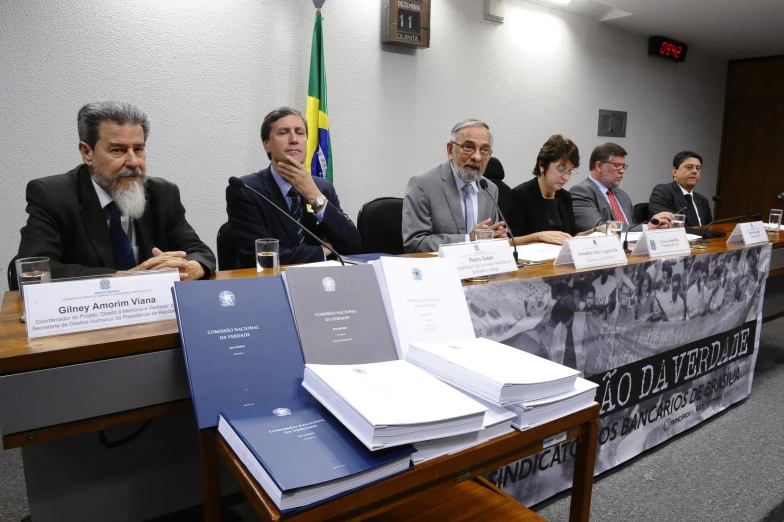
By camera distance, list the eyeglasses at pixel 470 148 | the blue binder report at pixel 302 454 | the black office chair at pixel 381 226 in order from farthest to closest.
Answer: the black office chair at pixel 381 226 < the eyeglasses at pixel 470 148 < the blue binder report at pixel 302 454

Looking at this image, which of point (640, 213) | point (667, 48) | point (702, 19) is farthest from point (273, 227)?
point (667, 48)

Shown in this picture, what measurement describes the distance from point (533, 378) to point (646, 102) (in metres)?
5.83

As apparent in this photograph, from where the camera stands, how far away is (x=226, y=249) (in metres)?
2.16

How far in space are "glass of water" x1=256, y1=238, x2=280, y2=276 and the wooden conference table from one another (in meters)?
0.44

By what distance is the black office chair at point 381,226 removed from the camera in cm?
246

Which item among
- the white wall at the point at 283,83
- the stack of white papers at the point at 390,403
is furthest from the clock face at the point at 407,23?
the stack of white papers at the point at 390,403

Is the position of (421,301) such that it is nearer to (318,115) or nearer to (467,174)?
(467,174)

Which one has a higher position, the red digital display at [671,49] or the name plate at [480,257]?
the red digital display at [671,49]

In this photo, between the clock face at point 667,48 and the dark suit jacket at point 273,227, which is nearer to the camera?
the dark suit jacket at point 273,227

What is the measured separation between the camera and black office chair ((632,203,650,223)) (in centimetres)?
377

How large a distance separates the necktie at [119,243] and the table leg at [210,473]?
3.25 ft

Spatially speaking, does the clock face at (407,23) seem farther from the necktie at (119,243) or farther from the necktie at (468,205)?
the necktie at (119,243)

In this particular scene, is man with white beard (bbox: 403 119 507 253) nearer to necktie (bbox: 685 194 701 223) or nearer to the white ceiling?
necktie (bbox: 685 194 701 223)

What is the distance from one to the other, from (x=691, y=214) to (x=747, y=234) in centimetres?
146
